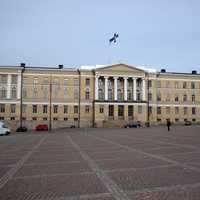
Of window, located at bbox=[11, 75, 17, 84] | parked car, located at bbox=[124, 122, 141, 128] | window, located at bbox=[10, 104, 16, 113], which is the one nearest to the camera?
parked car, located at bbox=[124, 122, 141, 128]

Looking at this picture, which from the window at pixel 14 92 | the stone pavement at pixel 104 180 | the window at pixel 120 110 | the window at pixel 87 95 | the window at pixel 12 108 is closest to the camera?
the stone pavement at pixel 104 180

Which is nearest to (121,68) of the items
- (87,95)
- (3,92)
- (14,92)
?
(87,95)

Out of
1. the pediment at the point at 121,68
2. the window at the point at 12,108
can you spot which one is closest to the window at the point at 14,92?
the window at the point at 12,108

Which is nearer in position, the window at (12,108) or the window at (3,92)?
the window at (12,108)

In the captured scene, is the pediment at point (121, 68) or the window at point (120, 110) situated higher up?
the pediment at point (121, 68)

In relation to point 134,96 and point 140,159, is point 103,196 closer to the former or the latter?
point 140,159

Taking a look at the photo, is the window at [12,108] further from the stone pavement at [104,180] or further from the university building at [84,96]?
the stone pavement at [104,180]

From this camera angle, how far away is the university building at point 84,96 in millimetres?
75981

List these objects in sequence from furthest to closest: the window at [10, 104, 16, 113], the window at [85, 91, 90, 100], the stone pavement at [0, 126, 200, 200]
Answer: the window at [85, 91, 90, 100] < the window at [10, 104, 16, 113] < the stone pavement at [0, 126, 200, 200]

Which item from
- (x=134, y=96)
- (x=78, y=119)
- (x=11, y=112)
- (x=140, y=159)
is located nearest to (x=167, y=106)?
(x=134, y=96)

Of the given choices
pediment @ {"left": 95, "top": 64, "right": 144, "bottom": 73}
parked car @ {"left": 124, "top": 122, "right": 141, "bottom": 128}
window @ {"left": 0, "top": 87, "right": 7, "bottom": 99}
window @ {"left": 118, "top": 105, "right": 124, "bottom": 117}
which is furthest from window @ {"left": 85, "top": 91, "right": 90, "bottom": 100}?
window @ {"left": 0, "top": 87, "right": 7, "bottom": 99}

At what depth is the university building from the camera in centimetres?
7598

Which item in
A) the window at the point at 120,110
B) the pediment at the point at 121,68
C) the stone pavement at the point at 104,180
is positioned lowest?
the stone pavement at the point at 104,180

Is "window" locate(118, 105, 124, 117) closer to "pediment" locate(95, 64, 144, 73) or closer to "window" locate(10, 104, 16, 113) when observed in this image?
"pediment" locate(95, 64, 144, 73)
